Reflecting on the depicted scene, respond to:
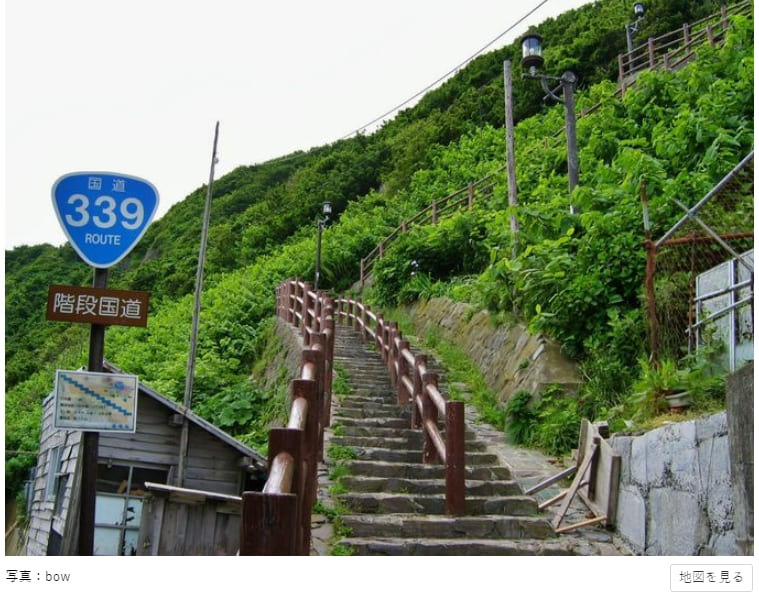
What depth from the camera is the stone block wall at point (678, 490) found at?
10.9 feet

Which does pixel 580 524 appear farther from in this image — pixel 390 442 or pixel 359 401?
pixel 359 401

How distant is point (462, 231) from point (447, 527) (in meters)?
9.48

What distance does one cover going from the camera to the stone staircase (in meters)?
4.15

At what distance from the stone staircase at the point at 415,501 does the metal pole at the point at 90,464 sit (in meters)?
1.42

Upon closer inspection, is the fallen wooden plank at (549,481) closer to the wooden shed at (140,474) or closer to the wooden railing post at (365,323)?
Answer: the wooden shed at (140,474)

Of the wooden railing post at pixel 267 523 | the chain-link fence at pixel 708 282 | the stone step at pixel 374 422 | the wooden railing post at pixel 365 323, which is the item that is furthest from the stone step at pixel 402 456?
the wooden railing post at pixel 365 323

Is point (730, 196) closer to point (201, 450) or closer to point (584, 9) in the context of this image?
point (201, 450)

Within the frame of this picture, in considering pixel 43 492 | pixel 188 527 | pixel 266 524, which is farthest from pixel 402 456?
pixel 43 492

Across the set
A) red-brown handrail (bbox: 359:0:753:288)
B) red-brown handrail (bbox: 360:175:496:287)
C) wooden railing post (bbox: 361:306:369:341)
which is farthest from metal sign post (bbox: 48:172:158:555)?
red-brown handrail (bbox: 359:0:753:288)

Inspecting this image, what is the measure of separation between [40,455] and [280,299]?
6.58 meters

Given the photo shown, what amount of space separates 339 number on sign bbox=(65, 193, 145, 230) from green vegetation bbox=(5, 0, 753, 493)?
12.6 feet

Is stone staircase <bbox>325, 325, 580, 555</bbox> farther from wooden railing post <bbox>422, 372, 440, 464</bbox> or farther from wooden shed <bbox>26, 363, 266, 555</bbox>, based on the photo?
wooden shed <bbox>26, 363, 266, 555</bbox>

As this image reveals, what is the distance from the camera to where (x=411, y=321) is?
1299 centimetres

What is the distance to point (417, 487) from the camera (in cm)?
503
